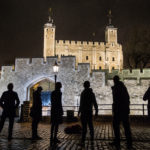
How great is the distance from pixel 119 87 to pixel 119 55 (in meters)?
56.6

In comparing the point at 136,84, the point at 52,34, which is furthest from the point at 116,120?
the point at 52,34

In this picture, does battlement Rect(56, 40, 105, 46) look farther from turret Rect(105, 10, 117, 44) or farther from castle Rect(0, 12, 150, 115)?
castle Rect(0, 12, 150, 115)

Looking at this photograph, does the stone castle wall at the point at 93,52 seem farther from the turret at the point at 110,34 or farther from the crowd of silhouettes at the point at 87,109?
the crowd of silhouettes at the point at 87,109

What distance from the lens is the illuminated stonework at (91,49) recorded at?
5443 centimetres

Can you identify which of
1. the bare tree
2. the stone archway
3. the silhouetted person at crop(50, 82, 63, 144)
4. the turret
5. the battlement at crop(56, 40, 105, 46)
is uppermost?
the turret

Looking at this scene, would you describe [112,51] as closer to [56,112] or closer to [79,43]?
[79,43]

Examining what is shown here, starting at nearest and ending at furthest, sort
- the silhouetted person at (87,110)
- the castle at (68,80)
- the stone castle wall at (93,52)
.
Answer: the silhouetted person at (87,110)
the castle at (68,80)
the stone castle wall at (93,52)

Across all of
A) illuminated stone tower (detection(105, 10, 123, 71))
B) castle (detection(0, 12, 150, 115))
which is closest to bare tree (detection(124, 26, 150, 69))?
castle (detection(0, 12, 150, 115))

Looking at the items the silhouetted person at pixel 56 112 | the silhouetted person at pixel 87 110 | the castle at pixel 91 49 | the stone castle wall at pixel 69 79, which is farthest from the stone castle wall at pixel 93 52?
the silhouetted person at pixel 87 110

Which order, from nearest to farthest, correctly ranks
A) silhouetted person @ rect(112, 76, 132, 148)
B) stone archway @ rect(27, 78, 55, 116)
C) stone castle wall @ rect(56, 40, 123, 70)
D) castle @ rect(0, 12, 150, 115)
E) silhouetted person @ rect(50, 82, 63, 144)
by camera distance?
silhouetted person @ rect(112, 76, 132, 148)
silhouetted person @ rect(50, 82, 63, 144)
castle @ rect(0, 12, 150, 115)
stone archway @ rect(27, 78, 55, 116)
stone castle wall @ rect(56, 40, 123, 70)

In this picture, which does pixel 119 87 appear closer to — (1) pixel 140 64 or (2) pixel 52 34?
(1) pixel 140 64

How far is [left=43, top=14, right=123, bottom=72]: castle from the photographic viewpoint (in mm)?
54438

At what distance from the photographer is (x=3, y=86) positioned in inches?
732

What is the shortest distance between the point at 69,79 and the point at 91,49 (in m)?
41.2
